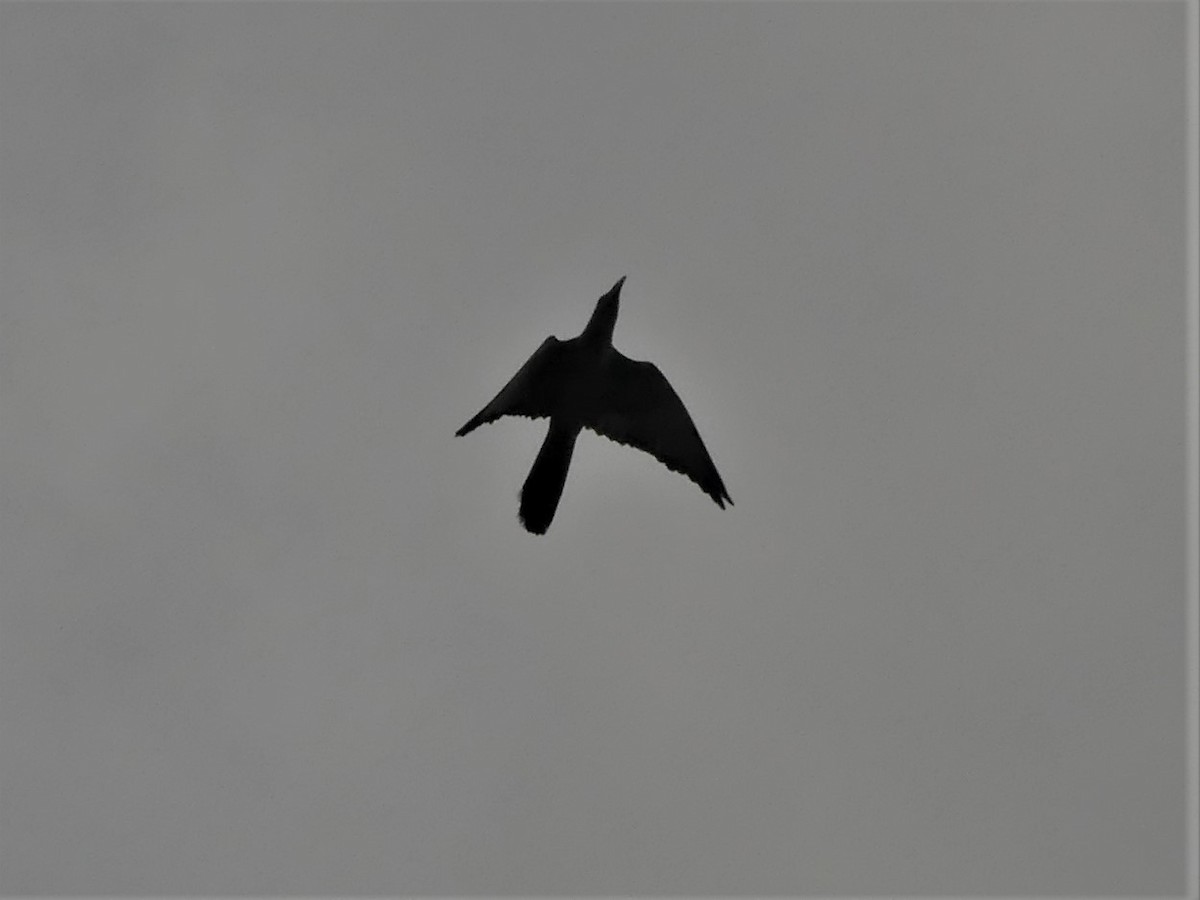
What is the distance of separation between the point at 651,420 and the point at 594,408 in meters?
0.80

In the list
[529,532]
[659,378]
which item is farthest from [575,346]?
[529,532]

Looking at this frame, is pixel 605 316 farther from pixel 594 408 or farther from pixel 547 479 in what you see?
Answer: pixel 547 479

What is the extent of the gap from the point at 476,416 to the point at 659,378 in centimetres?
256

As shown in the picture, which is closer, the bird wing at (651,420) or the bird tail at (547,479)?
the bird tail at (547,479)

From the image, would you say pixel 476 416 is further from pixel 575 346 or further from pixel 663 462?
pixel 663 462

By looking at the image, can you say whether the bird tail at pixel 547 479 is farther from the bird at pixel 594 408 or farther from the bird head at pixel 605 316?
the bird head at pixel 605 316

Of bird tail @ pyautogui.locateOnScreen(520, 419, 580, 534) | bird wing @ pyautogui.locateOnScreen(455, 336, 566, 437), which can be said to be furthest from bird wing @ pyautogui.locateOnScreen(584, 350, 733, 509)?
bird wing @ pyautogui.locateOnScreen(455, 336, 566, 437)

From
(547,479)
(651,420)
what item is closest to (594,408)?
(651,420)

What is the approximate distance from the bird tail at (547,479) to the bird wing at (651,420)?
520mm

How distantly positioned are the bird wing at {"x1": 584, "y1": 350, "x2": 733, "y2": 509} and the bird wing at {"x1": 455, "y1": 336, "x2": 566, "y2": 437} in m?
0.70

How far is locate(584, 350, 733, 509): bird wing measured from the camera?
46.1 ft

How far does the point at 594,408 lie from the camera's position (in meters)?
14.4

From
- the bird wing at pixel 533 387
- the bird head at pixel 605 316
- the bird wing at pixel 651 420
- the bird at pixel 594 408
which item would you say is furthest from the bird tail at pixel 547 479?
the bird head at pixel 605 316

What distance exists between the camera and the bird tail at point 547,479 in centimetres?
1341
